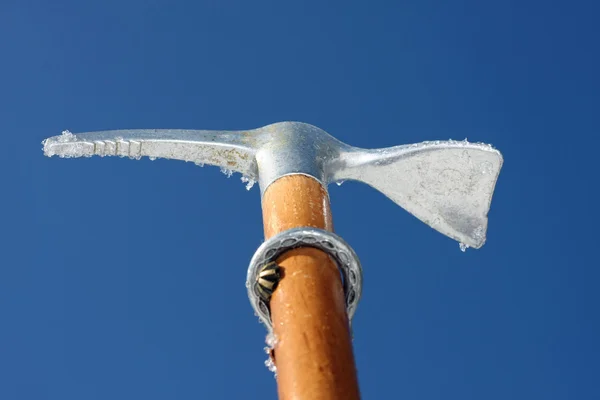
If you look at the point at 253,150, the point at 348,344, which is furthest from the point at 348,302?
the point at 253,150

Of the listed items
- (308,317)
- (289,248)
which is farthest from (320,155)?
(308,317)

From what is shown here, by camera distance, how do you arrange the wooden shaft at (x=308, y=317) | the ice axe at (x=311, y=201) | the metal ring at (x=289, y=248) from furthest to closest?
the metal ring at (x=289, y=248)
the ice axe at (x=311, y=201)
the wooden shaft at (x=308, y=317)

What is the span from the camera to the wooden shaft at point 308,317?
321 cm

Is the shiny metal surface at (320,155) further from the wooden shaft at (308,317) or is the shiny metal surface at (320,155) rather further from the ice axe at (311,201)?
the wooden shaft at (308,317)

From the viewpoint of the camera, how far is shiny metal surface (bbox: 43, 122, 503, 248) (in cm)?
433

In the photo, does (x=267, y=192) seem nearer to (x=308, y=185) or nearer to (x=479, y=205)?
(x=308, y=185)

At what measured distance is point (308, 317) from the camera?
11.1 feet

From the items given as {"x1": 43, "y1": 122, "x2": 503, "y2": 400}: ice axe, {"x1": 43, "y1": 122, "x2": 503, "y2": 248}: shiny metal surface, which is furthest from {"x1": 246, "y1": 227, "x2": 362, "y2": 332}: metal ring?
{"x1": 43, "y1": 122, "x2": 503, "y2": 248}: shiny metal surface

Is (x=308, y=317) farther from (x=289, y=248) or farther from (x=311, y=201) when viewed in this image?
(x=311, y=201)

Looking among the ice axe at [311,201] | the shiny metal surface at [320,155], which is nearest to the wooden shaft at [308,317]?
the ice axe at [311,201]

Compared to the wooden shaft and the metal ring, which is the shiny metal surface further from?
the metal ring

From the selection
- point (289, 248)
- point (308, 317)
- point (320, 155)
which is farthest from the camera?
point (320, 155)

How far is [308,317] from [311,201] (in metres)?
0.66

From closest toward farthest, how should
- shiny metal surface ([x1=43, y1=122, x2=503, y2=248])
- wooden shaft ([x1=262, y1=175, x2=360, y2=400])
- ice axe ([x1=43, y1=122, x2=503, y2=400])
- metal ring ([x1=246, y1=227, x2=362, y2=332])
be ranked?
wooden shaft ([x1=262, y1=175, x2=360, y2=400]), ice axe ([x1=43, y1=122, x2=503, y2=400]), metal ring ([x1=246, y1=227, x2=362, y2=332]), shiny metal surface ([x1=43, y1=122, x2=503, y2=248])
